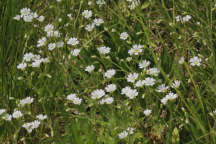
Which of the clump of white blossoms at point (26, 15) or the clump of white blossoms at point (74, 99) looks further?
the clump of white blossoms at point (26, 15)

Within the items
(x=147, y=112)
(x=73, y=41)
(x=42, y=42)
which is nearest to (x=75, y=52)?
(x=73, y=41)

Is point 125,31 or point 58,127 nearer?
point 58,127

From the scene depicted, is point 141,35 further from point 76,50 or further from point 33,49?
point 33,49

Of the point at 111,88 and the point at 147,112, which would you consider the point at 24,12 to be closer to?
the point at 111,88

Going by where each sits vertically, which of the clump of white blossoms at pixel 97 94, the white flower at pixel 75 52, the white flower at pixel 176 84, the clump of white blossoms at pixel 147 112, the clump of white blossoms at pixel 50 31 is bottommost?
the clump of white blossoms at pixel 147 112

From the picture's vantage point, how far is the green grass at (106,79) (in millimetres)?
1726

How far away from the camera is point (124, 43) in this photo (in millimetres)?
2189

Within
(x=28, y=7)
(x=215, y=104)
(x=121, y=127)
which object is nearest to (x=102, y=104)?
(x=121, y=127)

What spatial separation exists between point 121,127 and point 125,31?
29.8 inches

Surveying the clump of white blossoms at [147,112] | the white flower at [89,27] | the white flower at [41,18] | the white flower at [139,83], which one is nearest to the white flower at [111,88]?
the white flower at [139,83]

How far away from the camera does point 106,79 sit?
1.96m

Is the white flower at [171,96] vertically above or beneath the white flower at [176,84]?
beneath

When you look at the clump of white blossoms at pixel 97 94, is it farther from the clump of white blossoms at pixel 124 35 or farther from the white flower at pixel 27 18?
the white flower at pixel 27 18

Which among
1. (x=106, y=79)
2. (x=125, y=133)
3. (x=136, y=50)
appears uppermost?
(x=136, y=50)
